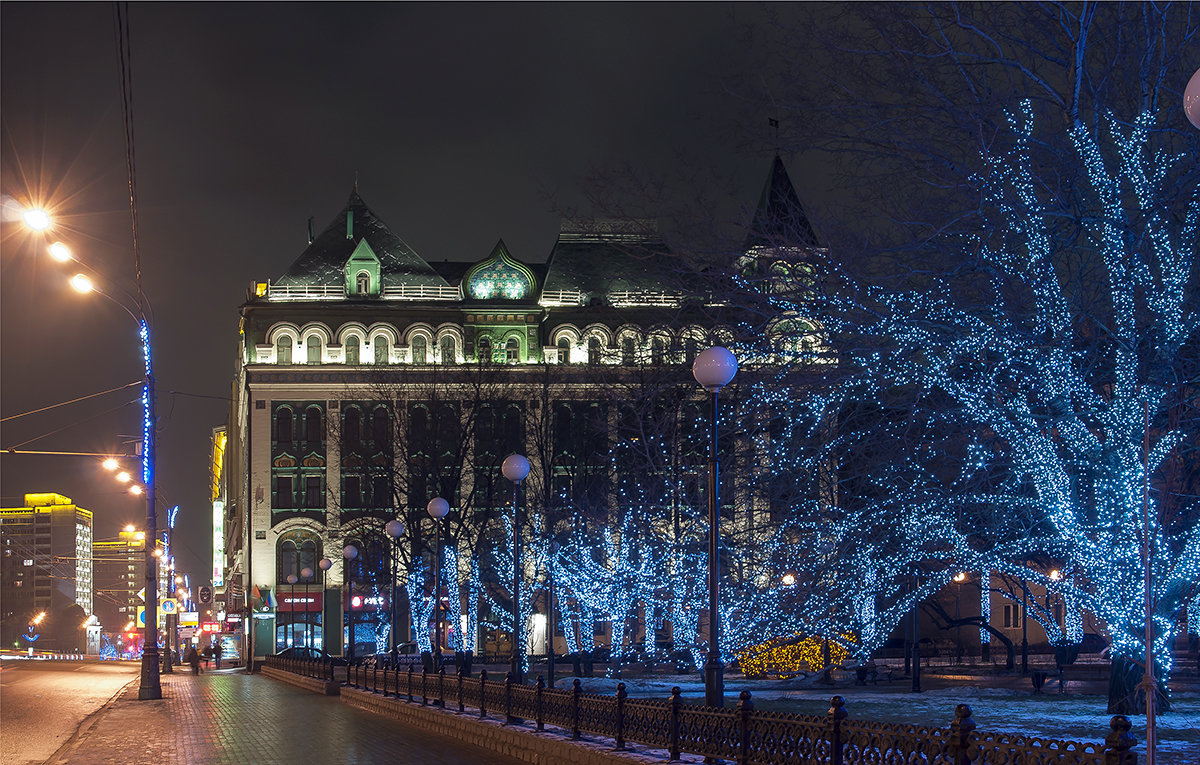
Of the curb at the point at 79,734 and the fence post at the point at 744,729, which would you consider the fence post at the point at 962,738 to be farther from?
the curb at the point at 79,734

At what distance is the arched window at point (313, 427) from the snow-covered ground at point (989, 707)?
41937 millimetres

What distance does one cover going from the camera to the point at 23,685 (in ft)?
136

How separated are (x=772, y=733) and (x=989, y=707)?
11.5 metres

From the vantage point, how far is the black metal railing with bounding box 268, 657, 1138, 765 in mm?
8484

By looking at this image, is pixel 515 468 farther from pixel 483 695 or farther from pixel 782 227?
pixel 782 227

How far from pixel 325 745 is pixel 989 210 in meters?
11.5

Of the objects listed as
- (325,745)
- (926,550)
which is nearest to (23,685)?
(325,745)

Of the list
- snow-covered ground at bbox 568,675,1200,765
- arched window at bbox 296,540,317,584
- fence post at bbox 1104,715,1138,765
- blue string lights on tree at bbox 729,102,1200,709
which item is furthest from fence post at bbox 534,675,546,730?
arched window at bbox 296,540,317,584

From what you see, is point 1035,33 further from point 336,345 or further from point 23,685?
point 336,345

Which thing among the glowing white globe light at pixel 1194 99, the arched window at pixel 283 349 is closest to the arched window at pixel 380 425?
the arched window at pixel 283 349

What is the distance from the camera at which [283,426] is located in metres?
73.1

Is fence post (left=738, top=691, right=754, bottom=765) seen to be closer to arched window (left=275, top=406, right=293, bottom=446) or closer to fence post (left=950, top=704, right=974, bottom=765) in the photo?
fence post (left=950, top=704, right=974, bottom=765)

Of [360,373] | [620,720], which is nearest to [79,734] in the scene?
[620,720]

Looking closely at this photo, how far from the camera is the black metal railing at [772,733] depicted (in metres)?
8.48
